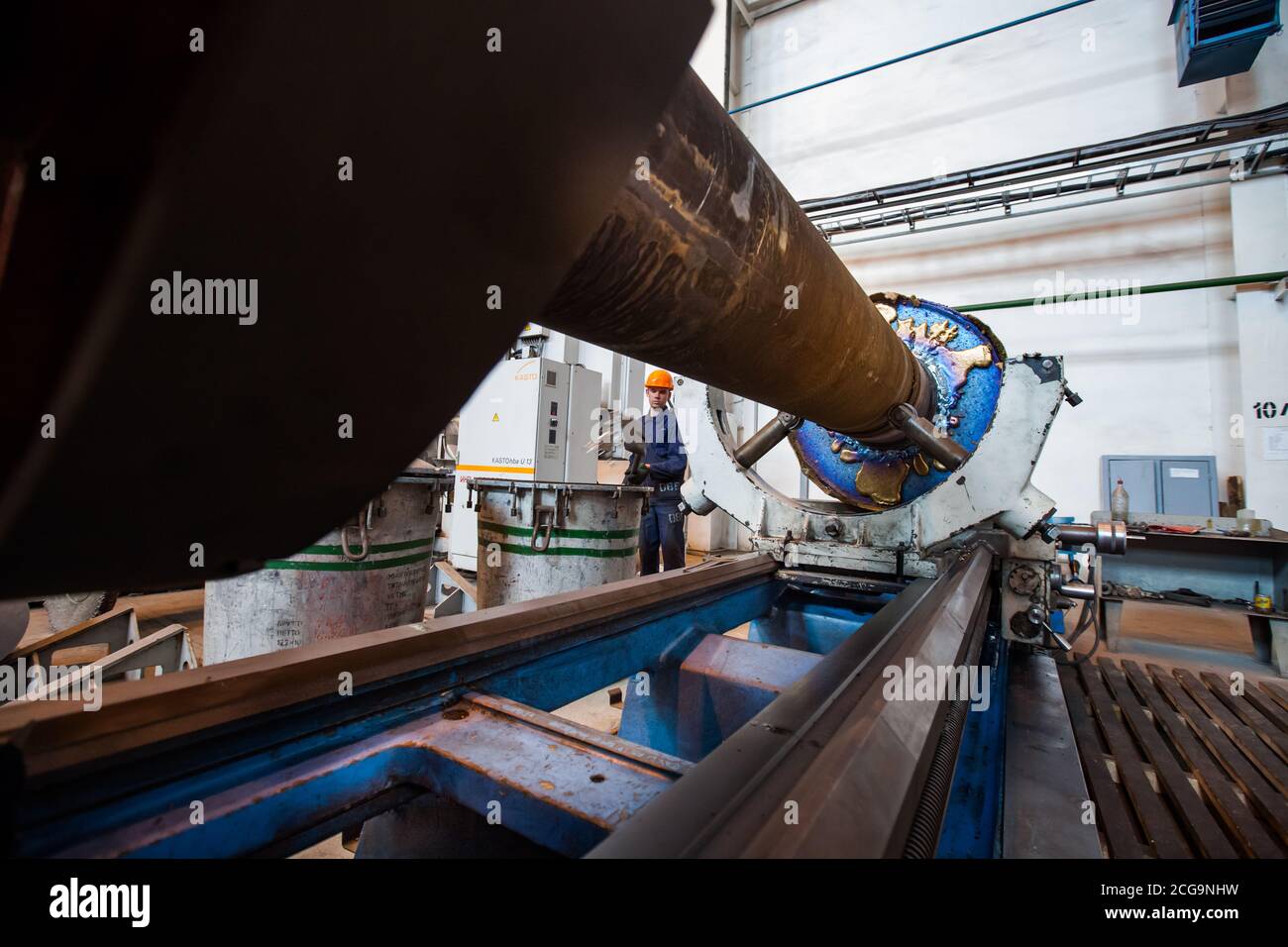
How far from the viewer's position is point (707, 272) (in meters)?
0.61

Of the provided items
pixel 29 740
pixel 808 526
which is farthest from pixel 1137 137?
pixel 29 740

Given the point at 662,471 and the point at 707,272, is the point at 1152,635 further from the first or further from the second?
the point at 707,272

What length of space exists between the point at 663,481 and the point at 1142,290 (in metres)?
4.25

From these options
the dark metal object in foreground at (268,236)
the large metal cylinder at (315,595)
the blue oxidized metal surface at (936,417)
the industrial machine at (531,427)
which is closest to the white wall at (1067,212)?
the industrial machine at (531,427)

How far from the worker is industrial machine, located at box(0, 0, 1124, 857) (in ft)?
7.70

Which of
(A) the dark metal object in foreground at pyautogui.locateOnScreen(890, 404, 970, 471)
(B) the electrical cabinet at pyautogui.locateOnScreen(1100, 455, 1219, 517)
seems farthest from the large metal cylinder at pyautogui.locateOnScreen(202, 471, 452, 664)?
(B) the electrical cabinet at pyautogui.locateOnScreen(1100, 455, 1219, 517)

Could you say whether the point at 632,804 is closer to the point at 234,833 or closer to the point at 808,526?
the point at 234,833

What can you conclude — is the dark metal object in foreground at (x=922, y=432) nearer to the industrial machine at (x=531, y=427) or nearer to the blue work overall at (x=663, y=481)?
the blue work overall at (x=663, y=481)

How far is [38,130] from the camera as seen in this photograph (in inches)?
8.7

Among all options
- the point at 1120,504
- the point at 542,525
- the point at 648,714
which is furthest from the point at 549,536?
the point at 1120,504

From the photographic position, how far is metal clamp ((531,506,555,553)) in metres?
3.12

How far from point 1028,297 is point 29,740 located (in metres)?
6.57

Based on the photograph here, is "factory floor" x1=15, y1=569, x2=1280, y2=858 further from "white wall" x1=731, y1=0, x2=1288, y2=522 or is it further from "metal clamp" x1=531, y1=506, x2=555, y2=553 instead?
"white wall" x1=731, y1=0, x2=1288, y2=522

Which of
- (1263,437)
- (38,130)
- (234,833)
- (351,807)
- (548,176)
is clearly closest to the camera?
(38,130)
